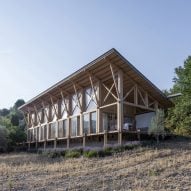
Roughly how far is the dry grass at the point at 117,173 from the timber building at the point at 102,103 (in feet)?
15.3

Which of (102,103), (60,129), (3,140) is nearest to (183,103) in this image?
(102,103)

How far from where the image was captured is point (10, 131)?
41500 millimetres

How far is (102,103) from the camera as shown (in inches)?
1058

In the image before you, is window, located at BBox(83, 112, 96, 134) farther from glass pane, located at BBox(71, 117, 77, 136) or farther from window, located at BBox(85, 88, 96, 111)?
glass pane, located at BBox(71, 117, 77, 136)

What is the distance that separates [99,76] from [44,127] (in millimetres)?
11452

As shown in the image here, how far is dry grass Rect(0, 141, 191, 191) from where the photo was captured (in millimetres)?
13375

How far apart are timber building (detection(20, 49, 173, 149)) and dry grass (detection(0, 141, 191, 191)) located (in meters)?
4.65

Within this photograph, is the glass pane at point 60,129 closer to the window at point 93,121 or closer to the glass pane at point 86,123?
the glass pane at point 86,123

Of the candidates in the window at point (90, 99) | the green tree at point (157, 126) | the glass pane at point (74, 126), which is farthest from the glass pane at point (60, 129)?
the green tree at point (157, 126)

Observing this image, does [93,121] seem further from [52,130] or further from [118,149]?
[52,130]

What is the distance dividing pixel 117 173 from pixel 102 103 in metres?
11.7

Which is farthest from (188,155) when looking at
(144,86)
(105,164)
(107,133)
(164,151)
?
(144,86)

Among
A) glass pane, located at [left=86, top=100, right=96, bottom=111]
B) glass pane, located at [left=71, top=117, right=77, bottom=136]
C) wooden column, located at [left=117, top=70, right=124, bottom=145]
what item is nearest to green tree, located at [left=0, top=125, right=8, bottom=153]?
glass pane, located at [left=71, top=117, right=77, bottom=136]

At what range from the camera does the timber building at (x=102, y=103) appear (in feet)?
80.2
